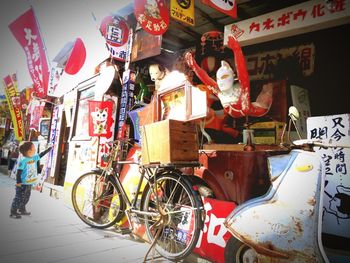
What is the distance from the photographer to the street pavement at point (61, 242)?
4.02 metres

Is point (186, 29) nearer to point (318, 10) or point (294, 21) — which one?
point (294, 21)

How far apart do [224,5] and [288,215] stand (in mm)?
3855

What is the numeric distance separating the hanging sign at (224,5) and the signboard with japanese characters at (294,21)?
58cm

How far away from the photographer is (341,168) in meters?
3.23

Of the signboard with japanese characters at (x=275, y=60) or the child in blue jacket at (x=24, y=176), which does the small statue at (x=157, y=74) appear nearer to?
the signboard with japanese characters at (x=275, y=60)

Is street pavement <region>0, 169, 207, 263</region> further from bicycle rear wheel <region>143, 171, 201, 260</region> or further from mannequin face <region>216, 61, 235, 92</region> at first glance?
mannequin face <region>216, 61, 235, 92</region>

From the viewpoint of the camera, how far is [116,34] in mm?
7207

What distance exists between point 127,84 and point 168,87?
151 centimetres

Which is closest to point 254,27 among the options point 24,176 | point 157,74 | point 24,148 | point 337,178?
point 157,74

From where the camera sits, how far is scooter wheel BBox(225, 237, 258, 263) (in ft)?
10.9

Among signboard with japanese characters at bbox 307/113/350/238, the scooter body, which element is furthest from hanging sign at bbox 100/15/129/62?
signboard with japanese characters at bbox 307/113/350/238

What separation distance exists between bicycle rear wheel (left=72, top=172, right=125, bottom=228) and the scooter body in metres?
3.07

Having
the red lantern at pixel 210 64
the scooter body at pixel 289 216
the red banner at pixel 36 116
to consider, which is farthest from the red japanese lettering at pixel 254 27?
the red banner at pixel 36 116

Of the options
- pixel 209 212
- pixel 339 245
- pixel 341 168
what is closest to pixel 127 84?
pixel 209 212
